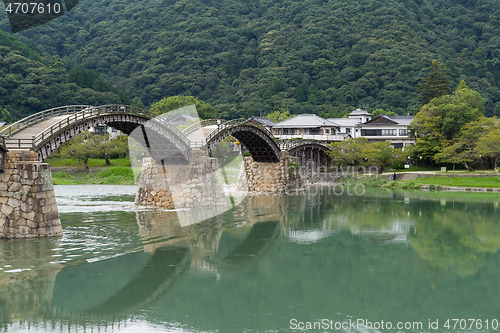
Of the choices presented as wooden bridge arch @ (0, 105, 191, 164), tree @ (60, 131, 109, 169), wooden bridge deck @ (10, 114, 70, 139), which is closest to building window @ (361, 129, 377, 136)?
tree @ (60, 131, 109, 169)

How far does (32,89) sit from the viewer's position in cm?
7781

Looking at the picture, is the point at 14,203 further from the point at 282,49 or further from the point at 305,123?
the point at 282,49

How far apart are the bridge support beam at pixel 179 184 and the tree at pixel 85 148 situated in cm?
2971

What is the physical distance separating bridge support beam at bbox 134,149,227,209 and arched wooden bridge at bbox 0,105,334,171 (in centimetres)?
95

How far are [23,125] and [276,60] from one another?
97.4 metres

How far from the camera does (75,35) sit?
431ft

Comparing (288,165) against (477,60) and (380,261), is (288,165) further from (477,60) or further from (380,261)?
(477,60)

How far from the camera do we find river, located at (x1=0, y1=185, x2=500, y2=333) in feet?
41.9

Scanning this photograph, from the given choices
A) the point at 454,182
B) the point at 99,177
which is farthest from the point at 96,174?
the point at 454,182

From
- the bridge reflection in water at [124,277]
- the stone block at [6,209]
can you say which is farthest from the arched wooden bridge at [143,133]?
the bridge reflection in water at [124,277]

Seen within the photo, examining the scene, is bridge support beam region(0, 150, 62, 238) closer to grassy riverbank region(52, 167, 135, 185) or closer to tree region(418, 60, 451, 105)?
grassy riverbank region(52, 167, 135, 185)

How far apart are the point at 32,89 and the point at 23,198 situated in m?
65.4

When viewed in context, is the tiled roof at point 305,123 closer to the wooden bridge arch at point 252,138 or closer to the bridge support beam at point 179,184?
the wooden bridge arch at point 252,138

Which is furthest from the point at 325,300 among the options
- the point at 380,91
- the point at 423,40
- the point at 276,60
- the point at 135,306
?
the point at 423,40
